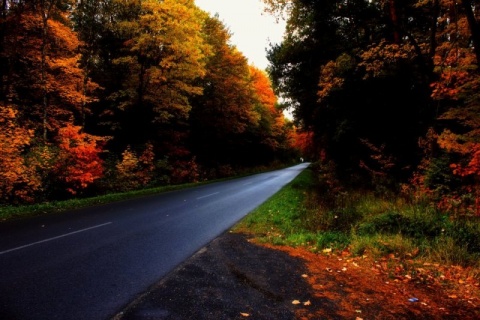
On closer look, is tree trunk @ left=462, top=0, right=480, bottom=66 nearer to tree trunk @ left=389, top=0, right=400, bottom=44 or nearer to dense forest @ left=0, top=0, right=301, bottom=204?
tree trunk @ left=389, top=0, right=400, bottom=44

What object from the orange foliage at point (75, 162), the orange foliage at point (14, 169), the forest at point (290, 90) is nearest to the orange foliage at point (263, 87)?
the forest at point (290, 90)

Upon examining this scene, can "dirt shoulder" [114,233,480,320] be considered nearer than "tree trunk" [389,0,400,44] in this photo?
Yes

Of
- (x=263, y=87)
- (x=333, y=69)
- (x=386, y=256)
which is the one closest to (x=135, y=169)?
(x=333, y=69)

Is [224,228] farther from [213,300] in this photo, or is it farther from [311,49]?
[311,49]

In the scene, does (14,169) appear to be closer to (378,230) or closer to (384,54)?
(378,230)

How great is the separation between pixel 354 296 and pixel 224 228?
4922 mm

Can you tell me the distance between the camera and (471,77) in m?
9.78

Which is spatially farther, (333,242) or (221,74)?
(221,74)

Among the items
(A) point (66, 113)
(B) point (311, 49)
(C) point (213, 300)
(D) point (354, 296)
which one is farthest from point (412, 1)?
(A) point (66, 113)

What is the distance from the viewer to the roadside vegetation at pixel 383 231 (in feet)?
20.3

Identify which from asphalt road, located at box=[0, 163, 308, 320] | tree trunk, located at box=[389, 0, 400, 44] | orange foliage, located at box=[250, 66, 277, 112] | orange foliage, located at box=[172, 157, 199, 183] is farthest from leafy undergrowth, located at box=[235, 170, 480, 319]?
orange foliage, located at box=[250, 66, 277, 112]

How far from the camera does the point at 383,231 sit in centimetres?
758

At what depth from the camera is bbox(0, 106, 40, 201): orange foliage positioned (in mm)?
11148

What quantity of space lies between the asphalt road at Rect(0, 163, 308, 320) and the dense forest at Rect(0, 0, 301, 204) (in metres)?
3.95
